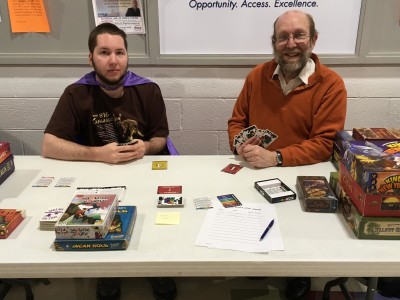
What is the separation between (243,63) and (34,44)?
4.38 ft

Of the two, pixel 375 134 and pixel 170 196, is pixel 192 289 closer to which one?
pixel 170 196

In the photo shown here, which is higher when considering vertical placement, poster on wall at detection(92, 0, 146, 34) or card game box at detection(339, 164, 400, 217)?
poster on wall at detection(92, 0, 146, 34)

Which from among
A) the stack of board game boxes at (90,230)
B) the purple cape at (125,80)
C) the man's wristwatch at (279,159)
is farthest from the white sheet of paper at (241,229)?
the purple cape at (125,80)

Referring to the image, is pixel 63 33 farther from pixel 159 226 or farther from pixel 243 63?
pixel 159 226

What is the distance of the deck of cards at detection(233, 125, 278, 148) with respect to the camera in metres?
1.79

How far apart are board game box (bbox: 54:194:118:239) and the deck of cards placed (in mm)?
758

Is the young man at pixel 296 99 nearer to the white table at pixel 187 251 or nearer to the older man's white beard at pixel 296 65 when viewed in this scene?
the older man's white beard at pixel 296 65

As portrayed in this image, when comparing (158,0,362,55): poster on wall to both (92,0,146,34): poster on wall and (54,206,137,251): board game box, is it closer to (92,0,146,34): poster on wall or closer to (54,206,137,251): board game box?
(92,0,146,34): poster on wall

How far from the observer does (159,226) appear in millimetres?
1272

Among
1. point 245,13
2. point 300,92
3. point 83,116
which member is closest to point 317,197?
point 300,92

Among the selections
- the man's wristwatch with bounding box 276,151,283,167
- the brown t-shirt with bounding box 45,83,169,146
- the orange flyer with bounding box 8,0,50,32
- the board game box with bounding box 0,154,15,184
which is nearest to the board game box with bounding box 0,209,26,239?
the board game box with bounding box 0,154,15,184

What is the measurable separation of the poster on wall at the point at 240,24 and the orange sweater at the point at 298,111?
16.7 inches

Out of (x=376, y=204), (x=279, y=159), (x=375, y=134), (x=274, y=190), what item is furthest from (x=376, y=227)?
(x=279, y=159)

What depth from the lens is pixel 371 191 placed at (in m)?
1.12
